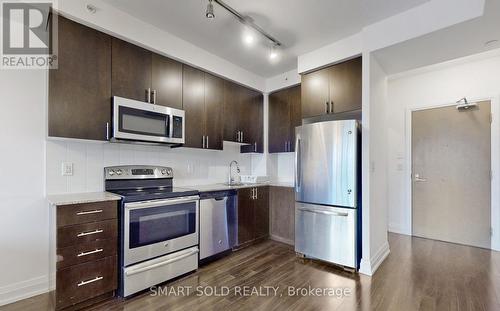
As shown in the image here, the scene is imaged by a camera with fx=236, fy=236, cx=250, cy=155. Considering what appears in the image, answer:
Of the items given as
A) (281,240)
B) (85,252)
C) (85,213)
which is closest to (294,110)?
(281,240)

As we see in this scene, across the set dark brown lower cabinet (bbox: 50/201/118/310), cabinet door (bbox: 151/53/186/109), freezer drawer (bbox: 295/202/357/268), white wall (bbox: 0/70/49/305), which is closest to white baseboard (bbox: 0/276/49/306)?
white wall (bbox: 0/70/49/305)

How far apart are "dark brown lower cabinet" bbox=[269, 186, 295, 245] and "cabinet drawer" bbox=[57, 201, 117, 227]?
7.48 feet

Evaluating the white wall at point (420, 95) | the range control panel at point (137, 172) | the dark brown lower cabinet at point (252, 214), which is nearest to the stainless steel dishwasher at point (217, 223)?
the dark brown lower cabinet at point (252, 214)

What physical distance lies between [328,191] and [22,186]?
3051 mm

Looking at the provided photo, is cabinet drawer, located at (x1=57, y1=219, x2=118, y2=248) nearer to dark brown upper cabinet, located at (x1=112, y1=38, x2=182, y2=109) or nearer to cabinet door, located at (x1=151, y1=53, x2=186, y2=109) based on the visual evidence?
dark brown upper cabinet, located at (x1=112, y1=38, x2=182, y2=109)

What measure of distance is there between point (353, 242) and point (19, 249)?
10.7 ft

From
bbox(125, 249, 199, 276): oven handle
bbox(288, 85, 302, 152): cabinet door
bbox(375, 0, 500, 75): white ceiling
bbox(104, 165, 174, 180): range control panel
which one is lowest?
bbox(125, 249, 199, 276): oven handle

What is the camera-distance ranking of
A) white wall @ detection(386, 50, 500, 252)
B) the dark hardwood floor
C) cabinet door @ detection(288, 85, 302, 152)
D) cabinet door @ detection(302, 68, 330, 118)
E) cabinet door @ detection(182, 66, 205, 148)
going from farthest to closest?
cabinet door @ detection(288, 85, 302, 152)
white wall @ detection(386, 50, 500, 252)
cabinet door @ detection(302, 68, 330, 118)
cabinet door @ detection(182, 66, 205, 148)
the dark hardwood floor

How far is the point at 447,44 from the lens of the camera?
2.43m

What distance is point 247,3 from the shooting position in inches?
88.1

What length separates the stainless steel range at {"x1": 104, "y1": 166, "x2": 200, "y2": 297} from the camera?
2.14 m

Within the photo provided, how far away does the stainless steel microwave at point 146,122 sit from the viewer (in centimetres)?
236

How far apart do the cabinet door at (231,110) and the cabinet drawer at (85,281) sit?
6.86 feet

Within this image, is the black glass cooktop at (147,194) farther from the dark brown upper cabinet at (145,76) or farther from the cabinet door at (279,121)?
the cabinet door at (279,121)
